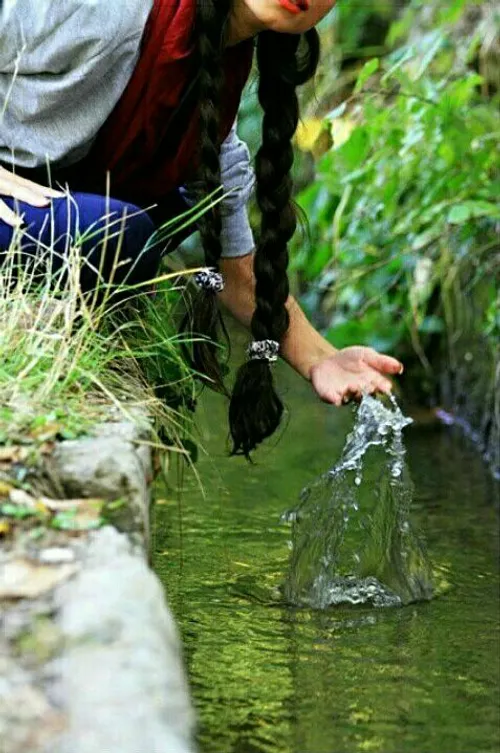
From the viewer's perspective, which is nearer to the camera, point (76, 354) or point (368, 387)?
point (76, 354)

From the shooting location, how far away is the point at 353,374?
2.55 meters

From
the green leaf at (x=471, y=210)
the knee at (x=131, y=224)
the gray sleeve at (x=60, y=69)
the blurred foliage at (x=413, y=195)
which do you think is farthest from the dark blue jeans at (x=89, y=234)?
the green leaf at (x=471, y=210)

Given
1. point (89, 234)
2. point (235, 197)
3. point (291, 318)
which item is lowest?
point (291, 318)

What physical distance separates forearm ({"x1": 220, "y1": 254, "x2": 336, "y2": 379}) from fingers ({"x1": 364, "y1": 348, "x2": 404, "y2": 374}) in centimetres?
10

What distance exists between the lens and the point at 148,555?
1773 millimetres

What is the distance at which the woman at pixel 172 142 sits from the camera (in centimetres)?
231

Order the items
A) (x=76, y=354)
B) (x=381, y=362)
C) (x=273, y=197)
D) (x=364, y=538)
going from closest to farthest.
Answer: (x=76, y=354) → (x=381, y=362) → (x=273, y=197) → (x=364, y=538)

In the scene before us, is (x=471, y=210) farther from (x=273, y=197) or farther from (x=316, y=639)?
(x=316, y=639)

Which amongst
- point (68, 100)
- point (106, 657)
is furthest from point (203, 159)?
point (106, 657)

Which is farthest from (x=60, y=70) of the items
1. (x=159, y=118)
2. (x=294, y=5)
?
(x=294, y=5)

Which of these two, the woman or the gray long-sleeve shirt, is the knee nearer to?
the woman

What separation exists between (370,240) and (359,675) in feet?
8.90

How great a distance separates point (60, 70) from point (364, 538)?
1.16 meters

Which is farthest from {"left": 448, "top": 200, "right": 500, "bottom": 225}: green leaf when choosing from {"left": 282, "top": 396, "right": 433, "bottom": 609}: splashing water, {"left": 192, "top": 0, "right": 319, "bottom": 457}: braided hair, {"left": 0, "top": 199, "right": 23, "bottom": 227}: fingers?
{"left": 0, "top": 199, "right": 23, "bottom": 227}: fingers
